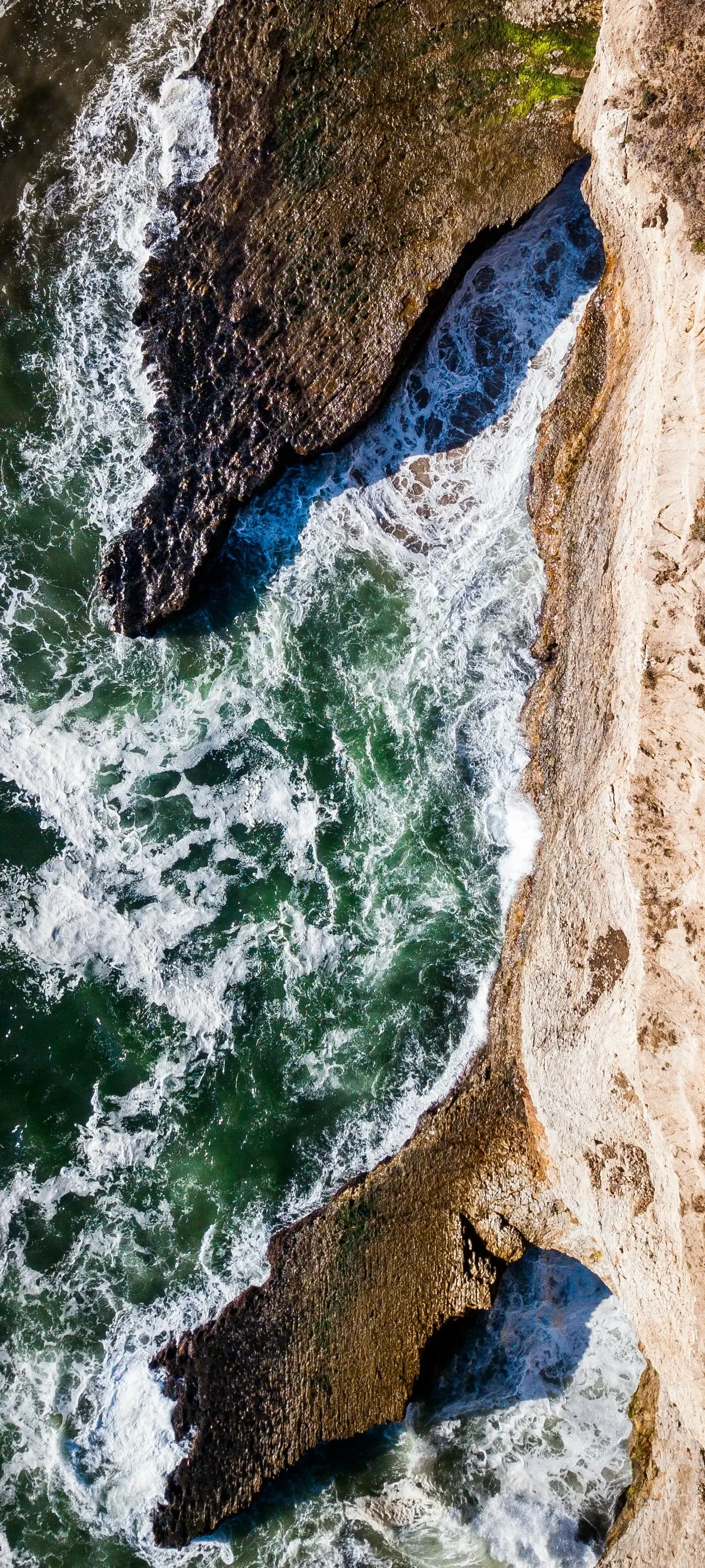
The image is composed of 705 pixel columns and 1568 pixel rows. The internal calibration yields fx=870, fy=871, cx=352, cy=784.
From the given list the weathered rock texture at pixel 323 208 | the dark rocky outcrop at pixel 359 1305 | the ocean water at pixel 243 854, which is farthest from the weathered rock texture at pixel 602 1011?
the weathered rock texture at pixel 323 208

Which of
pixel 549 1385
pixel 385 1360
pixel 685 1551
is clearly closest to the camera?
pixel 685 1551

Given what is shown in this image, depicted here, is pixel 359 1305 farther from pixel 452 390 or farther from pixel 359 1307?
pixel 452 390

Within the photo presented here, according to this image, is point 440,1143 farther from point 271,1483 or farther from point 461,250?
point 461,250

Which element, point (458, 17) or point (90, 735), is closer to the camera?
point (458, 17)

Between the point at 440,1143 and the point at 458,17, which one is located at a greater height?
the point at 458,17

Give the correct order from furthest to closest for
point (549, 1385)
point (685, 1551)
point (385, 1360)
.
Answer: point (549, 1385)
point (385, 1360)
point (685, 1551)

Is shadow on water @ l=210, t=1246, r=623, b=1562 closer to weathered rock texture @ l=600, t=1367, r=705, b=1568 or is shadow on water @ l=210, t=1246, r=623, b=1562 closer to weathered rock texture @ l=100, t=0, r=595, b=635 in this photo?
weathered rock texture @ l=600, t=1367, r=705, b=1568

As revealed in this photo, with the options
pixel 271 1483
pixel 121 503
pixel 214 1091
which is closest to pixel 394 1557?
pixel 271 1483
